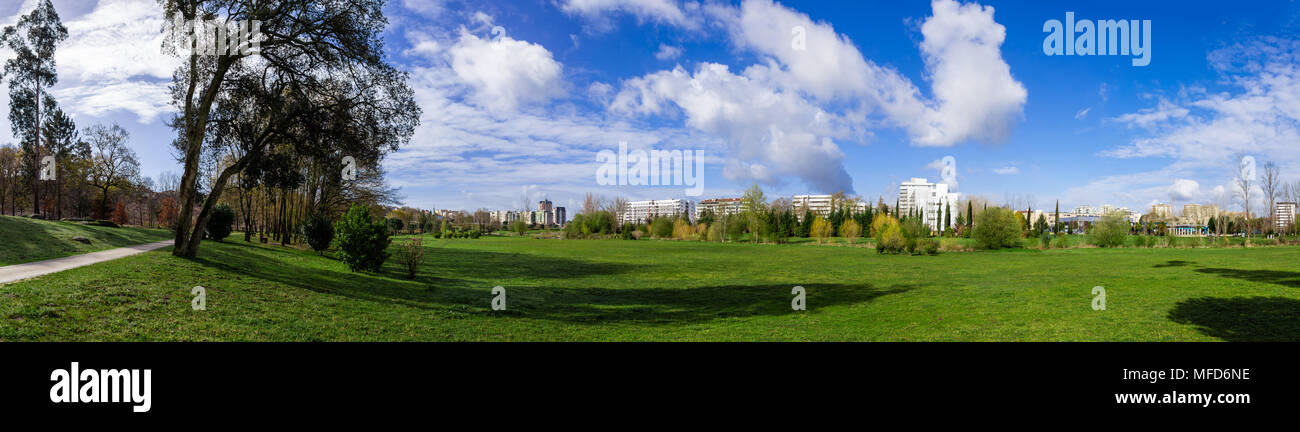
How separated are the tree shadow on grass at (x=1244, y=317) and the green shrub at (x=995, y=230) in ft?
126

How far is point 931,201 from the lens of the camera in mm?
107688

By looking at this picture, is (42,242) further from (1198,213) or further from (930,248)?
(1198,213)

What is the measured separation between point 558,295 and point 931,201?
356 ft

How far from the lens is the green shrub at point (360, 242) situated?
20609 mm

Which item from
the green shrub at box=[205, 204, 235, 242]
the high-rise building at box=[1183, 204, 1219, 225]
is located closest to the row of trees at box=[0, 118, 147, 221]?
the green shrub at box=[205, 204, 235, 242]

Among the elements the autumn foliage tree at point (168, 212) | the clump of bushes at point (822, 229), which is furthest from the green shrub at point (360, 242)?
the clump of bushes at point (822, 229)

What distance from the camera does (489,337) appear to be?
10.7 m

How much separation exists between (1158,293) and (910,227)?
31.2 meters

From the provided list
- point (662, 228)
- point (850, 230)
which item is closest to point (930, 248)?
point (850, 230)

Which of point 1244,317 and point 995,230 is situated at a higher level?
point 995,230

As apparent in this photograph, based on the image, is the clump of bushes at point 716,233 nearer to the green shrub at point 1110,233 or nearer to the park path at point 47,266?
the green shrub at point 1110,233
